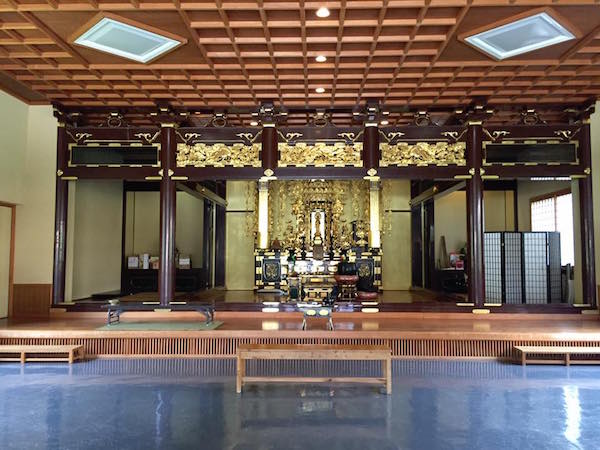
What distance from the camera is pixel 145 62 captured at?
200 inches

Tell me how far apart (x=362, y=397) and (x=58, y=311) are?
4779 millimetres

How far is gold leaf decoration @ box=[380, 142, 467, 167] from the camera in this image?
21.4ft

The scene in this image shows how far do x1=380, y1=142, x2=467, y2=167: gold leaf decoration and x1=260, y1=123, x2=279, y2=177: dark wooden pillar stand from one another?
1.56 meters

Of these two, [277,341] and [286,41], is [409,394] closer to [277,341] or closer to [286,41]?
[277,341]

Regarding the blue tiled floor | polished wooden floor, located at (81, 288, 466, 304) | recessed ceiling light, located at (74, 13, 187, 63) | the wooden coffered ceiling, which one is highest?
the wooden coffered ceiling

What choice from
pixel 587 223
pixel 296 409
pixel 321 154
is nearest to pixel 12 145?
pixel 321 154

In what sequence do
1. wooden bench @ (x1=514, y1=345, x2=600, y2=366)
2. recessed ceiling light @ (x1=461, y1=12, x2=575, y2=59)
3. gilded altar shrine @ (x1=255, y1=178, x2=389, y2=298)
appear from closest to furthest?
recessed ceiling light @ (x1=461, y1=12, x2=575, y2=59) → wooden bench @ (x1=514, y1=345, x2=600, y2=366) → gilded altar shrine @ (x1=255, y1=178, x2=389, y2=298)

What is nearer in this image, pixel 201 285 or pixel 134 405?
pixel 134 405

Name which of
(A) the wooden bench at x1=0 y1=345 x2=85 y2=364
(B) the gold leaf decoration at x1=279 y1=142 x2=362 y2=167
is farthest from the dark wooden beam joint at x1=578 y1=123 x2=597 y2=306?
(A) the wooden bench at x1=0 y1=345 x2=85 y2=364

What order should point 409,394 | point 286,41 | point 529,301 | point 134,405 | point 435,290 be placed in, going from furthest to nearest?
point 435,290, point 529,301, point 286,41, point 409,394, point 134,405

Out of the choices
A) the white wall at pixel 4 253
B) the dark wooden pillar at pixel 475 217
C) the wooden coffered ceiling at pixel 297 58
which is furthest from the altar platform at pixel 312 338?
the wooden coffered ceiling at pixel 297 58

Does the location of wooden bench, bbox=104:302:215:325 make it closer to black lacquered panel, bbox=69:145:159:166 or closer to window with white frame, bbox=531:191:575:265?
black lacquered panel, bbox=69:145:159:166

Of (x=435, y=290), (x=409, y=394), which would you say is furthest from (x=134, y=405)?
(x=435, y=290)

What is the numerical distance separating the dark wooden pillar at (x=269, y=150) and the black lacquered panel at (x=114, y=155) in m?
1.57
